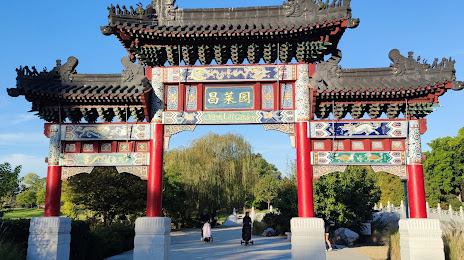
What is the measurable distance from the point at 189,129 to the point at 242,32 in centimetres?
285

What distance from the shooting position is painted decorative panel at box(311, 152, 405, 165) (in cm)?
925

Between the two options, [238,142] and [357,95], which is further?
[238,142]

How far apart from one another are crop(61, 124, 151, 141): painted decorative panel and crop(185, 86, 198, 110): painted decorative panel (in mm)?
1217

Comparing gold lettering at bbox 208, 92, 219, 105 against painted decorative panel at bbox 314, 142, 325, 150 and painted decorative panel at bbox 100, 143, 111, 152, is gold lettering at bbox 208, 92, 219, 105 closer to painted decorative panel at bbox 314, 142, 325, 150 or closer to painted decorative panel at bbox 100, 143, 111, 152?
painted decorative panel at bbox 314, 142, 325, 150

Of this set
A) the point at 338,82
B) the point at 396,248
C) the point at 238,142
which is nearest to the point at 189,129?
the point at 338,82

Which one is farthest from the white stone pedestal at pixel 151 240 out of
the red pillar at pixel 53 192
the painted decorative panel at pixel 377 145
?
the painted decorative panel at pixel 377 145

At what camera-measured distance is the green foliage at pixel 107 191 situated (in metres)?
15.3

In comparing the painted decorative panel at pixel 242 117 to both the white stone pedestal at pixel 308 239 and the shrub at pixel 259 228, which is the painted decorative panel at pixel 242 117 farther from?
the shrub at pixel 259 228

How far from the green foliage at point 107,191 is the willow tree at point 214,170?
31.5 ft

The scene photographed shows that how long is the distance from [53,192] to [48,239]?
3.86 ft

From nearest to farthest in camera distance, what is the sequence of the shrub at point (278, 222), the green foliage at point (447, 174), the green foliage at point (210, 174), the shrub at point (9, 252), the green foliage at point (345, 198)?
1. the shrub at point (9, 252)
2. the green foliage at point (345, 198)
3. the shrub at point (278, 222)
4. the green foliage at point (210, 174)
5. the green foliage at point (447, 174)

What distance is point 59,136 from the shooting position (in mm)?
9648

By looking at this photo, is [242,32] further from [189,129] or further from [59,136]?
[59,136]

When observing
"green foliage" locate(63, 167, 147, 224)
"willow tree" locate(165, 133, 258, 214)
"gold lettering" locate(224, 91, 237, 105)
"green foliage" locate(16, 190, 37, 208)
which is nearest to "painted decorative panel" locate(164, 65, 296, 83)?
"gold lettering" locate(224, 91, 237, 105)
